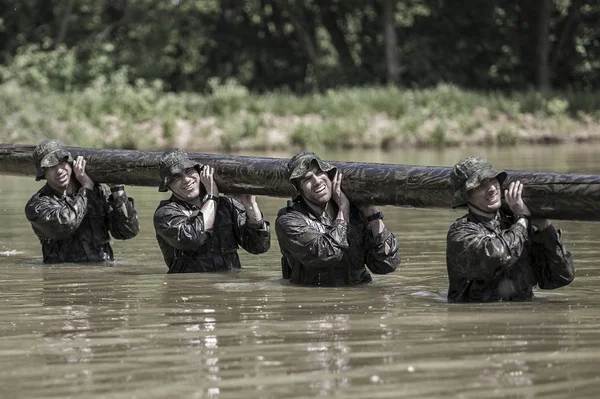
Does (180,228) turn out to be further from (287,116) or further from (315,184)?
(287,116)

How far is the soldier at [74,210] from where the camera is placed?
39.1 ft

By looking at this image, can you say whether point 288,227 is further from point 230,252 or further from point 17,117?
point 17,117

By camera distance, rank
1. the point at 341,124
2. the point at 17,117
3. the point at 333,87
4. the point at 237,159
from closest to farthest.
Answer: the point at 237,159 < the point at 17,117 < the point at 341,124 < the point at 333,87

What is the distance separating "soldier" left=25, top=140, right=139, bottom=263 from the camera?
1191 cm

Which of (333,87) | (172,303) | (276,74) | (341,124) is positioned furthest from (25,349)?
(276,74)

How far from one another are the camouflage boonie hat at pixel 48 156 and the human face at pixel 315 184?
301 cm

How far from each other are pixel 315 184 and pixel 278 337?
7.62 feet

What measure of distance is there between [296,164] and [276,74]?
34.0m

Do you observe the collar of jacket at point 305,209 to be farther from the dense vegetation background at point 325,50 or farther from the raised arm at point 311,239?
the dense vegetation background at point 325,50


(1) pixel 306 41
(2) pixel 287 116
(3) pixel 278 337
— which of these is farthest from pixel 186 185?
(1) pixel 306 41

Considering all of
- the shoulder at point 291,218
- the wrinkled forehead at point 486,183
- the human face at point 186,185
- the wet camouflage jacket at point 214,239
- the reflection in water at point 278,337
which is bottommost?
the reflection in water at point 278,337

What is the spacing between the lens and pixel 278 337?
302 inches

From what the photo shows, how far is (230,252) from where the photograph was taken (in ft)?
37.0

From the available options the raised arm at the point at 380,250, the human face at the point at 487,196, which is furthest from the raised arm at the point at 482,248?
the raised arm at the point at 380,250
